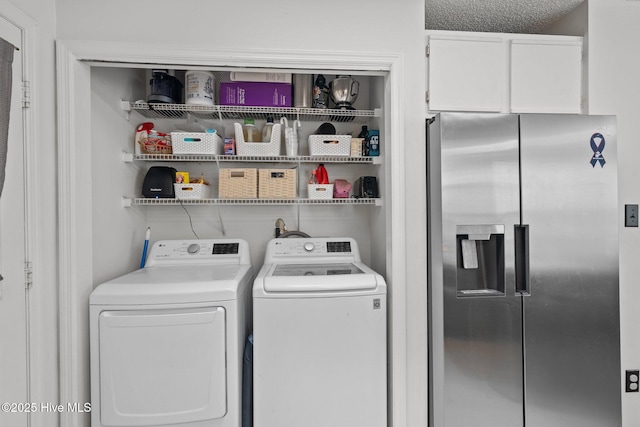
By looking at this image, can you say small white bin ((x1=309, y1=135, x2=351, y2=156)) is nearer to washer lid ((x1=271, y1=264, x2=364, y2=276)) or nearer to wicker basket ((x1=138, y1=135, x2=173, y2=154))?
washer lid ((x1=271, y1=264, x2=364, y2=276))

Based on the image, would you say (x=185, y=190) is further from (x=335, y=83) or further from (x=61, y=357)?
(x=335, y=83)

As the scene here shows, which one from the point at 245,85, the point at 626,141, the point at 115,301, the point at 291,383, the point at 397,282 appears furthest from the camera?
the point at 245,85

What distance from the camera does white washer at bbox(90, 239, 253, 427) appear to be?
140cm

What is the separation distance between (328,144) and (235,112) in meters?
0.62

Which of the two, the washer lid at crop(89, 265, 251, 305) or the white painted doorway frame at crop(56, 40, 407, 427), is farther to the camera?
the white painted doorway frame at crop(56, 40, 407, 427)

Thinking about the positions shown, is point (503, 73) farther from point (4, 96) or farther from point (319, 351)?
point (4, 96)

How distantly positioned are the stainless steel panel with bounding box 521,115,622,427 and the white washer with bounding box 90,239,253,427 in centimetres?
145

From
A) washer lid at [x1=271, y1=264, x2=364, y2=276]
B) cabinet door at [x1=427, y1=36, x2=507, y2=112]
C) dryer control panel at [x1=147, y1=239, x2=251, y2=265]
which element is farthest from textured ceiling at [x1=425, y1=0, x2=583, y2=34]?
dryer control panel at [x1=147, y1=239, x2=251, y2=265]

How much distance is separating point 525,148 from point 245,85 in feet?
5.23

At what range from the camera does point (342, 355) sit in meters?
1.52

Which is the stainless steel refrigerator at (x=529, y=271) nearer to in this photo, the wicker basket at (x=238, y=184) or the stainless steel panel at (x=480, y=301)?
the stainless steel panel at (x=480, y=301)

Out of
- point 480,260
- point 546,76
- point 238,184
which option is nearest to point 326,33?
point 238,184

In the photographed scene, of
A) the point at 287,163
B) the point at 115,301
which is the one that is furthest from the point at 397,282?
the point at 115,301

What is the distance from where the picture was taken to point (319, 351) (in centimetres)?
151
